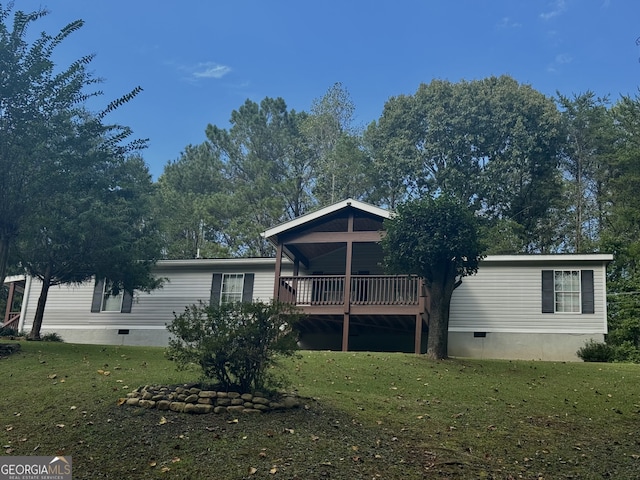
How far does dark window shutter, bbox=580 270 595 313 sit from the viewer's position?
1905 centimetres

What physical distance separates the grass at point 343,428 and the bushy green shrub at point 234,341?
0.80m

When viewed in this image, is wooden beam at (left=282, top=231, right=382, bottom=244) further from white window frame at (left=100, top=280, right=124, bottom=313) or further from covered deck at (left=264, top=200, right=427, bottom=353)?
white window frame at (left=100, top=280, right=124, bottom=313)

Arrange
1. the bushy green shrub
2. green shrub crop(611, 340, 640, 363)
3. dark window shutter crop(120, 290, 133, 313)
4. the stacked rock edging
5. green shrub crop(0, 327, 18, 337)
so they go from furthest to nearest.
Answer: dark window shutter crop(120, 290, 133, 313) < green shrub crop(0, 327, 18, 337) < green shrub crop(611, 340, 640, 363) < the bushy green shrub < the stacked rock edging

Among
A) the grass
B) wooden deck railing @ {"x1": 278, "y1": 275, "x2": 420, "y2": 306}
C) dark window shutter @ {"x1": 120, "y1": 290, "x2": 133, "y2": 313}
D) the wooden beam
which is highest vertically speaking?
the wooden beam

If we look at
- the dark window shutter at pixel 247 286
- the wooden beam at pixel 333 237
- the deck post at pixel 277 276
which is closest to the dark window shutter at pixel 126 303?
the dark window shutter at pixel 247 286

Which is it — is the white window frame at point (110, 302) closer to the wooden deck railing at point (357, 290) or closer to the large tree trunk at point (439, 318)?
the wooden deck railing at point (357, 290)

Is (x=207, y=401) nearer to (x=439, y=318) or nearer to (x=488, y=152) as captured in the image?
(x=439, y=318)

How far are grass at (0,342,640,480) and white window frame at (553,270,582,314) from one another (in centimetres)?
652

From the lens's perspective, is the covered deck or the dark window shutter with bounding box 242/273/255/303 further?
the dark window shutter with bounding box 242/273/255/303

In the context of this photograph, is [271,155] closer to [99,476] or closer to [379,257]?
[379,257]

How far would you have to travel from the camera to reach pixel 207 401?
893 centimetres

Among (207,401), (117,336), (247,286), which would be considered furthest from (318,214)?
(207,401)

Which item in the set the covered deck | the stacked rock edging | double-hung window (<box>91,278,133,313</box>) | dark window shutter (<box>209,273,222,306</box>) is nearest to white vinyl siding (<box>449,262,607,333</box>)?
the covered deck

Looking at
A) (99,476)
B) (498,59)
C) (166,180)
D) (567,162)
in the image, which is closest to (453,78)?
(498,59)
